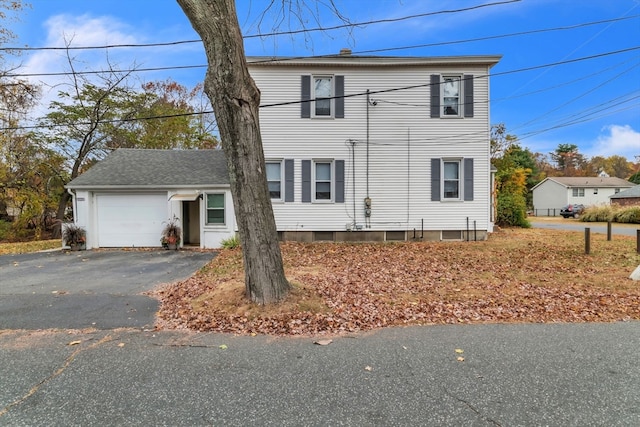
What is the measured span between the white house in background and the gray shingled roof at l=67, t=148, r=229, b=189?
0.08m

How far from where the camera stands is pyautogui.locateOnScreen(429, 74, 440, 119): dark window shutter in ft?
39.6

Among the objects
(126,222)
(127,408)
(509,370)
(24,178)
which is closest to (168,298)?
(127,408)

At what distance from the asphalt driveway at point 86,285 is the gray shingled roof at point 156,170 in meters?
2.45

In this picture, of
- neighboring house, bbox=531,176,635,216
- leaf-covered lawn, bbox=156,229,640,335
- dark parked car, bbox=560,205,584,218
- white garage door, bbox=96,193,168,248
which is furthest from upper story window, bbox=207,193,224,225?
neighboring house, bbox=531,176,635,216

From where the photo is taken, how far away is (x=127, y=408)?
252cm

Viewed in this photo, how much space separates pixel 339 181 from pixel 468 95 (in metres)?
5.50

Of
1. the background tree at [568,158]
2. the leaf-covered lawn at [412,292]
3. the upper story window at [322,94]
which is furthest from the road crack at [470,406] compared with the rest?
the background tree at [568,158]

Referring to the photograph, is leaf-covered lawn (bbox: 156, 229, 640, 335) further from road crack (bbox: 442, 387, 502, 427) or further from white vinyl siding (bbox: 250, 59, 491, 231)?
white vinyl siding (bbox: 250, 59, 491, 231)

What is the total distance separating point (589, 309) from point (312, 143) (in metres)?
9.37

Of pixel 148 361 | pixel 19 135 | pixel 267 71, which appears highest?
pixel 267 71

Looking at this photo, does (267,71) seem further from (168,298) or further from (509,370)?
(509,370)

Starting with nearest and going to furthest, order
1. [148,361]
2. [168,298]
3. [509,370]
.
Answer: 1. [509,370]
2. [148,361]
3. [168,298]

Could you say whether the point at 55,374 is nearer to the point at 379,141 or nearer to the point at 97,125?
the point at 379,141

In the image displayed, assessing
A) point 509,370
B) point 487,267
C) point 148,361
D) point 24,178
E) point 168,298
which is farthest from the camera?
point 24,178
